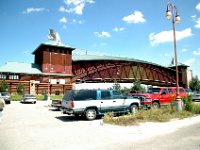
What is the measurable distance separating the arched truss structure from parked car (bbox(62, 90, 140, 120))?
165 feet

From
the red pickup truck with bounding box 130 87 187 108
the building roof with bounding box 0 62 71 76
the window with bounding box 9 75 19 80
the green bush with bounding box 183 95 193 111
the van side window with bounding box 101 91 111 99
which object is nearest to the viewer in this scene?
the van side window with bounding box 101 91 111 99

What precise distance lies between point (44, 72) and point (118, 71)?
87.2 ft

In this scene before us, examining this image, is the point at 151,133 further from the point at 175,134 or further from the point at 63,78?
the point at 63,78

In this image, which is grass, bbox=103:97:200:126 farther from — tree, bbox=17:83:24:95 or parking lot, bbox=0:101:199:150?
tree, bbox=17:83:24:95

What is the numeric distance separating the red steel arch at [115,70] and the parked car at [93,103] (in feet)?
165

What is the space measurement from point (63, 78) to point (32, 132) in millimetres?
53622

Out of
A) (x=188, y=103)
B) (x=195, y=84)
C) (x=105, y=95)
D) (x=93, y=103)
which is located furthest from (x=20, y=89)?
(x=195, y=84)

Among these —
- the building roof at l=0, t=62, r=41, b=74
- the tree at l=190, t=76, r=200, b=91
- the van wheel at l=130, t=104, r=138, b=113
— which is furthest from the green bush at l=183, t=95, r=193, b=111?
the tree at l=190, t=76, r=200, b=91

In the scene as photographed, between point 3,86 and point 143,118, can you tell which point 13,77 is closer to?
point 3,86

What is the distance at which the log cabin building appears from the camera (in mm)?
57594

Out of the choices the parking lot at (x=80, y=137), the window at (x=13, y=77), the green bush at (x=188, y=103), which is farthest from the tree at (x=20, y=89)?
the parking lot at (x=80, y=137)

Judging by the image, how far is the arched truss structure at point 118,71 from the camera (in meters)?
71.6

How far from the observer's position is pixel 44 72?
61.9 metres

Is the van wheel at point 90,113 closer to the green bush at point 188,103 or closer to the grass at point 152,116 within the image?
the grass at point 152,116
